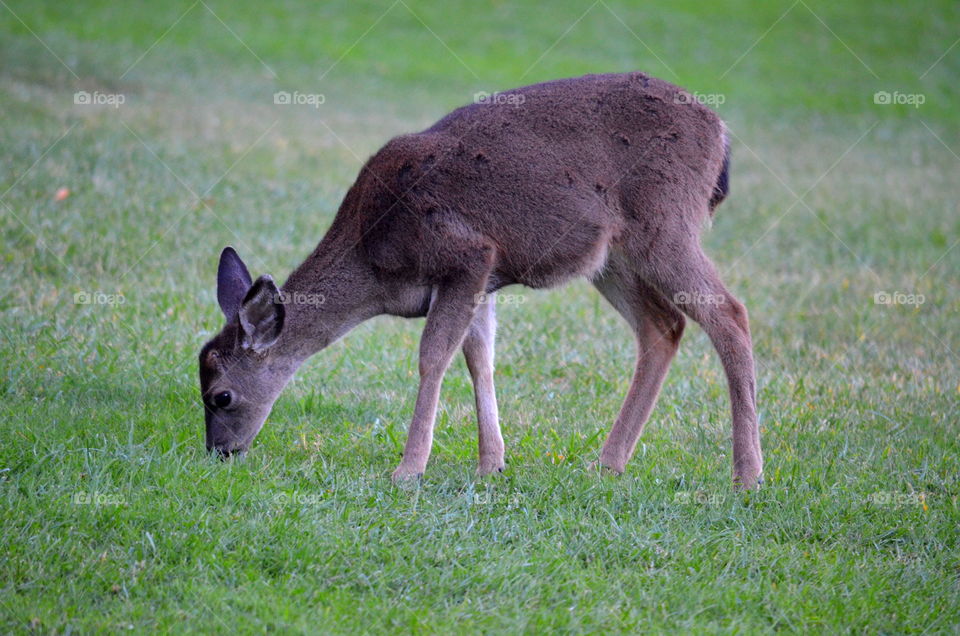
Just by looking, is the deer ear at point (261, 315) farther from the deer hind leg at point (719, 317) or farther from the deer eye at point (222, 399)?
the deer hind leg at point (719, 317)

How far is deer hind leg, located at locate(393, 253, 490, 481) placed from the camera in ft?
19.4

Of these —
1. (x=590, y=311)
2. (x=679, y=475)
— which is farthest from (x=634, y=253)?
(x=590, y=311)

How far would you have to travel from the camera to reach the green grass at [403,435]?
460cm

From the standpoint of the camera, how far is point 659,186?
6.11 metres

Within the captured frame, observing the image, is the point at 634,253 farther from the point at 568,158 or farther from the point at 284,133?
the point at 284,133
